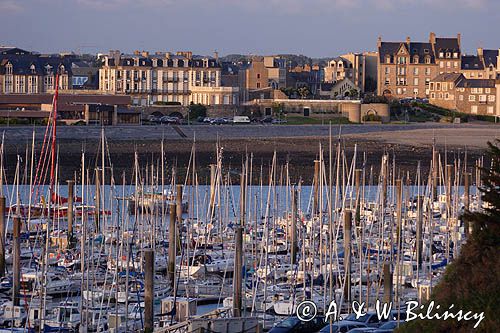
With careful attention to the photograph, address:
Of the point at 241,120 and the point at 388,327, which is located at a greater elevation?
the point at 241,120

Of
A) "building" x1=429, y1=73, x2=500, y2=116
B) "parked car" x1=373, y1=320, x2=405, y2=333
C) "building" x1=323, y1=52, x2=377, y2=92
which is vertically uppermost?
"building" x1=323, y1=52, x2=377, y2=92

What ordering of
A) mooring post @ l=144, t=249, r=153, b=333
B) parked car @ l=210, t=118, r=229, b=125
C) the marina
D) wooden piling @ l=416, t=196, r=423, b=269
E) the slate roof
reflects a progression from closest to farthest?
mooring post @ l=144, t=249, r=153, b=333 < the marina < wooden piling @ l=416, t=196, r=423, b=269 < parked car @ l=210, t=118, r=229, b=125 < the slate roof

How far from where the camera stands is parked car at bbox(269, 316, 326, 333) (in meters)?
18.4

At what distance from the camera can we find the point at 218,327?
18.4m

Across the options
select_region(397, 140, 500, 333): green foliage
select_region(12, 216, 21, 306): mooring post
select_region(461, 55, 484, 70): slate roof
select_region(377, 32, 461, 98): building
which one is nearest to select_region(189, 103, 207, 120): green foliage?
select_region(377, 32, 461, 98): building

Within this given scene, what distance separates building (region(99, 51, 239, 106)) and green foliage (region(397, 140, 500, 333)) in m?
61.1

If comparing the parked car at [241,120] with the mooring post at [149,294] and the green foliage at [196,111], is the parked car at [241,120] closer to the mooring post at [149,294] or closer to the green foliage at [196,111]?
the green foliage at [196,111]

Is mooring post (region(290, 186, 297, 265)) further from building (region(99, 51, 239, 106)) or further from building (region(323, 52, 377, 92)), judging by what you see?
building (region(323, 52, 377, 92))

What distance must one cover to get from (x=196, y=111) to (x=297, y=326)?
5333 centimetres

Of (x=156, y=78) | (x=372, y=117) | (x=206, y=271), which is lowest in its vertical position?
(x=206, y=271)

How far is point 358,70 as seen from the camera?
92188 millimetres

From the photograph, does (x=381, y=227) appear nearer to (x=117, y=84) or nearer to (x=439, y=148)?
(x=439, y=148)

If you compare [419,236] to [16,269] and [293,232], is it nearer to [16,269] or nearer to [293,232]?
[293,232]

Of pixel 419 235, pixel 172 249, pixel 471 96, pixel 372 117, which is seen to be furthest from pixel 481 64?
pixel 172 249
